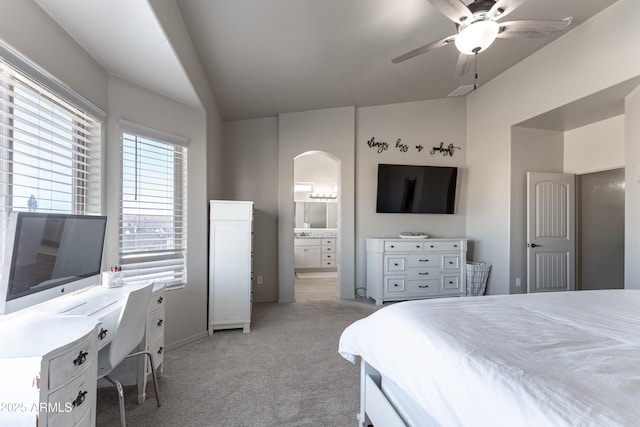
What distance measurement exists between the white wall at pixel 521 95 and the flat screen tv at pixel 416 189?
0.39m

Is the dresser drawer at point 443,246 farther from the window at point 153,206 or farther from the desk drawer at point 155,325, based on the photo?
the desk drawer at point 155,325

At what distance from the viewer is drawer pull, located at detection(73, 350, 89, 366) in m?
1.08

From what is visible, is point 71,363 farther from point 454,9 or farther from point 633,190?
point 633,190

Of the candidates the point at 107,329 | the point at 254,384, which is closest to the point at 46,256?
the point at 107,329

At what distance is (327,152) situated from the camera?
440 cm

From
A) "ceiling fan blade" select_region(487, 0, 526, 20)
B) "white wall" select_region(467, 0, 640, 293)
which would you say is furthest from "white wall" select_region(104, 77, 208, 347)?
"white wall" select_region(467, 0, 640, 293)

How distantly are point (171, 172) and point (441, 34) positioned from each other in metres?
2.93

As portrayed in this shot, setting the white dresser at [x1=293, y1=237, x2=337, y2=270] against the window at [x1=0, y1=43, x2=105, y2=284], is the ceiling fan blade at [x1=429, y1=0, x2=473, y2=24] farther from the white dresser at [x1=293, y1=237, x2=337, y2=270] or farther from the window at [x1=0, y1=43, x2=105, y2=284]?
the white dresser at [x1=293, y1=237, x2=337, y2=270]

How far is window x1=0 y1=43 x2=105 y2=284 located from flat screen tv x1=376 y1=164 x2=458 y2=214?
3.49 meters

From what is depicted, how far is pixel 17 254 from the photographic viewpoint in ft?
4.04

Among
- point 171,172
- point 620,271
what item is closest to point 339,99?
point 171,172

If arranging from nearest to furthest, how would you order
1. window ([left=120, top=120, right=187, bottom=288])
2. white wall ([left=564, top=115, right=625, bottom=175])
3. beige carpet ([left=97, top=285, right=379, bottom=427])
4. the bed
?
the bed < beige carpet ([left=97, top=285, right=379, bottom=427]) < window ([left=120, top=120, right=187, bottom=288]) < white wall ([left=564, top=115, right=625, bottom=175])

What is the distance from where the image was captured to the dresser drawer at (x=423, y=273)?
4.16 metres

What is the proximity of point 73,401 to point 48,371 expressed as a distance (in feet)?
0.72
